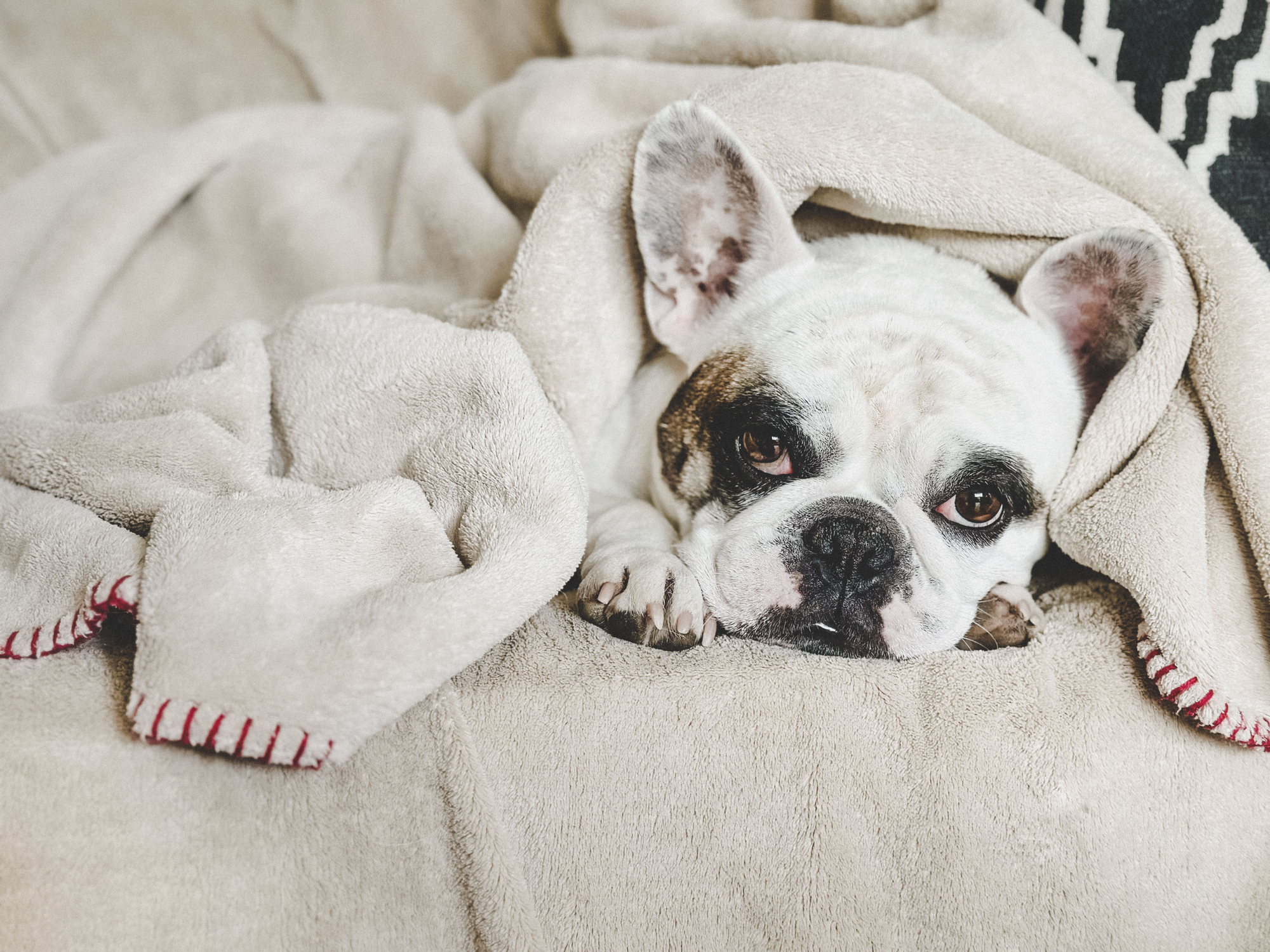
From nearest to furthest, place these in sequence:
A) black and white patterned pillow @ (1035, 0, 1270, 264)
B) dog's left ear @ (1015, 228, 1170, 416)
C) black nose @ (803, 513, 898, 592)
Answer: black nose @ (803, 513, 898, 592) → dog's left ear @ (1015, 228, 1170, 416) → black and white patterned pillow @ (1035, 0, 1270, 264)

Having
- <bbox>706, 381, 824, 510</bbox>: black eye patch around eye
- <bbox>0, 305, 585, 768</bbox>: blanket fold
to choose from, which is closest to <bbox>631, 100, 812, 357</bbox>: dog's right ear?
<bbox>706, 381, 824, 510</bbox>: black eye patch around eye

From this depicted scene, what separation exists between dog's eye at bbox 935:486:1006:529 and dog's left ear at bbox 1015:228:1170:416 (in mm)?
299

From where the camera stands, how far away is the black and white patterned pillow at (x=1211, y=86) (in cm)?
130

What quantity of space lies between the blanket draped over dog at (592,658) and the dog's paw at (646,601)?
3 cm

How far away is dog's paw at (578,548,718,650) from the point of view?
102 centimetres

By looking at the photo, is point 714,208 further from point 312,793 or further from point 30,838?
point 30,838

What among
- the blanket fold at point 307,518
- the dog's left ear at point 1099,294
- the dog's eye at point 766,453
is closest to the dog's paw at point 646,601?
the blanket fold at point 307,518

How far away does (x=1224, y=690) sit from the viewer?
3.05 ft

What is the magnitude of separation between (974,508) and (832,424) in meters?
0.23

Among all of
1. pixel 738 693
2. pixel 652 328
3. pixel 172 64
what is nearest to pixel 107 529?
pixel 738 693

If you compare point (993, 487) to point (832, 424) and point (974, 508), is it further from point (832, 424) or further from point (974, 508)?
point (832, 424)

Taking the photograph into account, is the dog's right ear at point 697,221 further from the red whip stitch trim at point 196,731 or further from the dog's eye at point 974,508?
the red whip stitch trim at point 196,731

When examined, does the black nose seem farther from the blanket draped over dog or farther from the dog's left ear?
the dog's left ear

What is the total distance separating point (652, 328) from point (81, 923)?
1049mm
